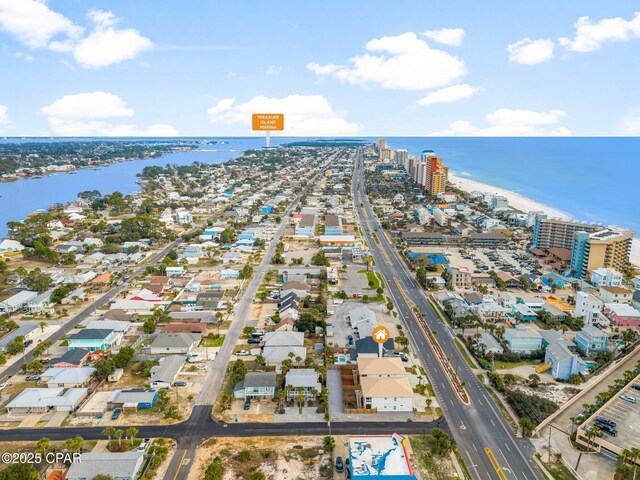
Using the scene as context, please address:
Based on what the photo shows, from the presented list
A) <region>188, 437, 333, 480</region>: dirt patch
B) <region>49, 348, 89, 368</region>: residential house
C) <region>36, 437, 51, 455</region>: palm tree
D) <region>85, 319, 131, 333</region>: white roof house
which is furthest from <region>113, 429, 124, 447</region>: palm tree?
<region>85, 319, 131, 333</region>: white roof house

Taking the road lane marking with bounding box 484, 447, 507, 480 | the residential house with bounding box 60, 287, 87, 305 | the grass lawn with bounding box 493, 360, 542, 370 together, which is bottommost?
the road lane marking with bounding box 484, 447, 507, 480

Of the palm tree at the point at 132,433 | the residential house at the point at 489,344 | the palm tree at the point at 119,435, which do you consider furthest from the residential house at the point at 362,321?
the palm tree at the point at 119,435

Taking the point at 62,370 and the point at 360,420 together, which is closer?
the point at 360,420

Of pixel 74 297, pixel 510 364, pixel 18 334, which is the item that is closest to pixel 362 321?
pixel 510 364

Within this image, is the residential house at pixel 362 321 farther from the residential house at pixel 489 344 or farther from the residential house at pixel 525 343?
the residential house at pixel 525 343

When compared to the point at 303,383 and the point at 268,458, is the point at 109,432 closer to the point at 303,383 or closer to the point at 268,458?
the point at 268,458

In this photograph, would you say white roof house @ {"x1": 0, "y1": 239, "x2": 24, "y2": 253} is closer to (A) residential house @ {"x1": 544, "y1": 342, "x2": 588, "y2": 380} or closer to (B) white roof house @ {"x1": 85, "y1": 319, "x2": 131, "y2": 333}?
(B) white roof house @ {"x1": 85, "y1": 319, "x2": 131, "y2": 333}

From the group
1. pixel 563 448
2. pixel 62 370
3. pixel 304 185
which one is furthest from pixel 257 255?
pixel 304 185

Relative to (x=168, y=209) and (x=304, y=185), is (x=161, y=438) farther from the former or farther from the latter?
(x=304, y=185)
